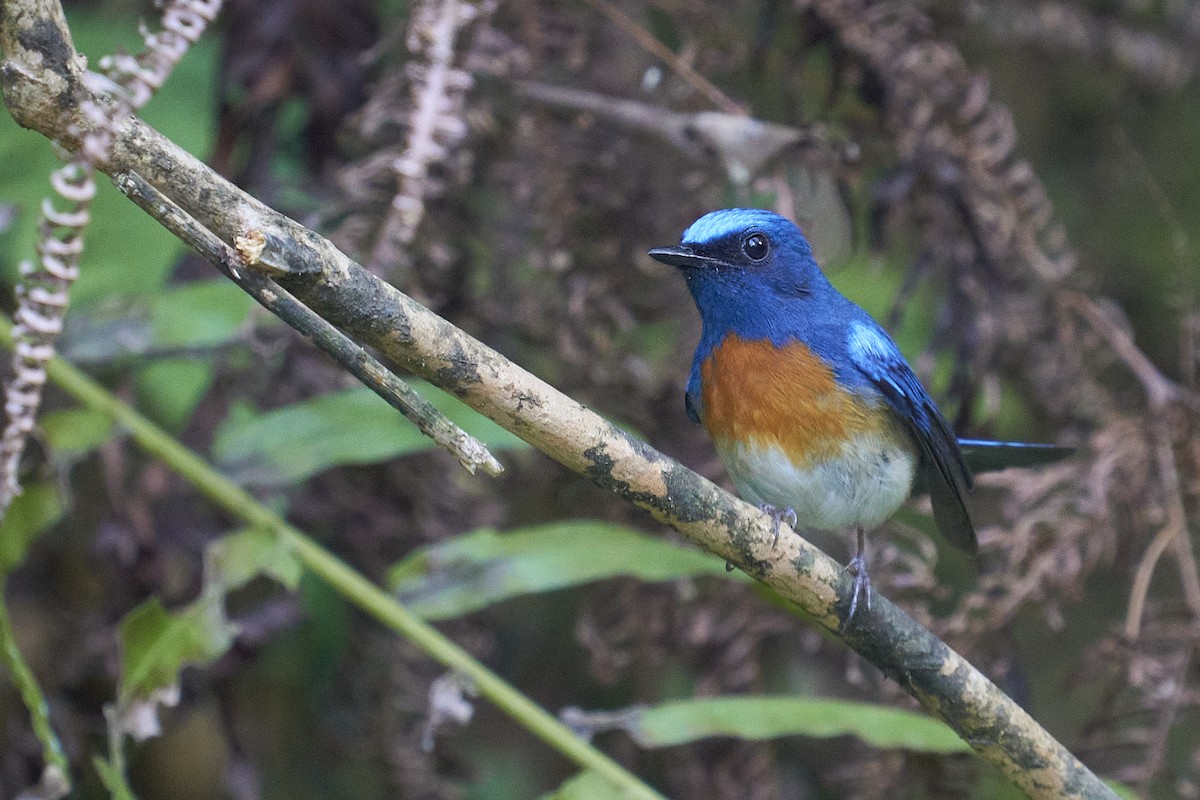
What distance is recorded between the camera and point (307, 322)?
1.40m

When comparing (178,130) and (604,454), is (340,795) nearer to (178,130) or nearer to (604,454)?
(178,130)

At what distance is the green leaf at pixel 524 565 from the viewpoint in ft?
8.71

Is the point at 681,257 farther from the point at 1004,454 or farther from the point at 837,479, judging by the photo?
the point at 1004,454

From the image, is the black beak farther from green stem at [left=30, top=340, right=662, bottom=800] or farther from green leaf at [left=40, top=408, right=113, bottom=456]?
green leaf at [left=40, top=408, right=113, bottom=456]

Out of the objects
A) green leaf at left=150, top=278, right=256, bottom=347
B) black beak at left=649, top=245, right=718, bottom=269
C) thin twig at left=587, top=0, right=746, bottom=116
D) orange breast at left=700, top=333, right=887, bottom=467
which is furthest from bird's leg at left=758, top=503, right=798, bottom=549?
green leaf at left=150, top=278, right=256, bottom=347

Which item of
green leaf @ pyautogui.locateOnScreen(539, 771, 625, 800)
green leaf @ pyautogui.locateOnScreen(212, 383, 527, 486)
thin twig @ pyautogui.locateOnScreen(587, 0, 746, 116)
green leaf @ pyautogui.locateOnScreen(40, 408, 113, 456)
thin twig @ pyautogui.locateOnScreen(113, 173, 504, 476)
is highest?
thin twig @ pyautogui.locateOnScreen(587, 0, 746, 116)

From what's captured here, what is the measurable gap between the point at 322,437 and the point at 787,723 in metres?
1.23

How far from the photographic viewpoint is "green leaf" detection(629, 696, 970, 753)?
2553 mm

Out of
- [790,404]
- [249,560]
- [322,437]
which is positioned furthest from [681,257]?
[249,560]

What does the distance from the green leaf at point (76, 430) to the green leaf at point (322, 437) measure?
0.26 m

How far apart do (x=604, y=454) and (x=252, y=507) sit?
140cm

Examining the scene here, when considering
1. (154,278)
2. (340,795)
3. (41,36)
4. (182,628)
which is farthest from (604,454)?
(340,795)

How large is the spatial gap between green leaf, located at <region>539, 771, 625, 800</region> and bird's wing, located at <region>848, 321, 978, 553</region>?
95 centimetres

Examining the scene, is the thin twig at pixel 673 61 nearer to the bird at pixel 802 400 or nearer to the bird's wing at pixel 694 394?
the bird at pixel 802 400
